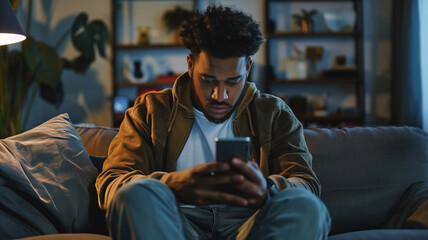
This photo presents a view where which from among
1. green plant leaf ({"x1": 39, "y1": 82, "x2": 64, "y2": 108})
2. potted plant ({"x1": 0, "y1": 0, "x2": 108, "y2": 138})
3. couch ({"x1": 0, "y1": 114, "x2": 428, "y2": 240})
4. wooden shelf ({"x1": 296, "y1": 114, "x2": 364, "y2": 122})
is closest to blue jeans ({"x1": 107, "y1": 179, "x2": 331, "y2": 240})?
couch ({"x1": 0, "y1": 114, "x2": 428, "y2": 240})

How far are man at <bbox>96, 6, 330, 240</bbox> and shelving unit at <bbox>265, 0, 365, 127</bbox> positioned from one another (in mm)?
2951

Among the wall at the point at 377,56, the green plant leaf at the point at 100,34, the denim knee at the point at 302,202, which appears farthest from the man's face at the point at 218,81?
the wall at the point at 377,56

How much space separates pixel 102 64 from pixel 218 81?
351 centimetres

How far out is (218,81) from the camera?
4.54ft

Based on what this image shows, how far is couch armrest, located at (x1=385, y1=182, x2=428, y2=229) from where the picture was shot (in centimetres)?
144

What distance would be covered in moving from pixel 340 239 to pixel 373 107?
11.7 feet

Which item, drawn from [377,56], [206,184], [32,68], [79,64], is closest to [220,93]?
[206,184]

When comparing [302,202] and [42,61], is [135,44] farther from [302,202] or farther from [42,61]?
[302,202]

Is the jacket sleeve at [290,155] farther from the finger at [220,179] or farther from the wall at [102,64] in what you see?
the wall at [102,64]

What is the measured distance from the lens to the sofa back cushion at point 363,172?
160cm

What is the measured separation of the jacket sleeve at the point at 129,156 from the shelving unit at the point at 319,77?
3.06m

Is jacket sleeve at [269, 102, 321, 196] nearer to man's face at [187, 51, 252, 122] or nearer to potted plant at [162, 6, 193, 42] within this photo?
man's face at [187, 51, 252, 122]

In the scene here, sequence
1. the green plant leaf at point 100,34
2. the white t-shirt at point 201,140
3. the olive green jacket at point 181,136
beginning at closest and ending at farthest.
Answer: the olive green jacket at point 181,136
the white t-shirt at point 201,140
the green plant leaf at point 100,34

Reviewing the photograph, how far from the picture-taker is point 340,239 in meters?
1.30
